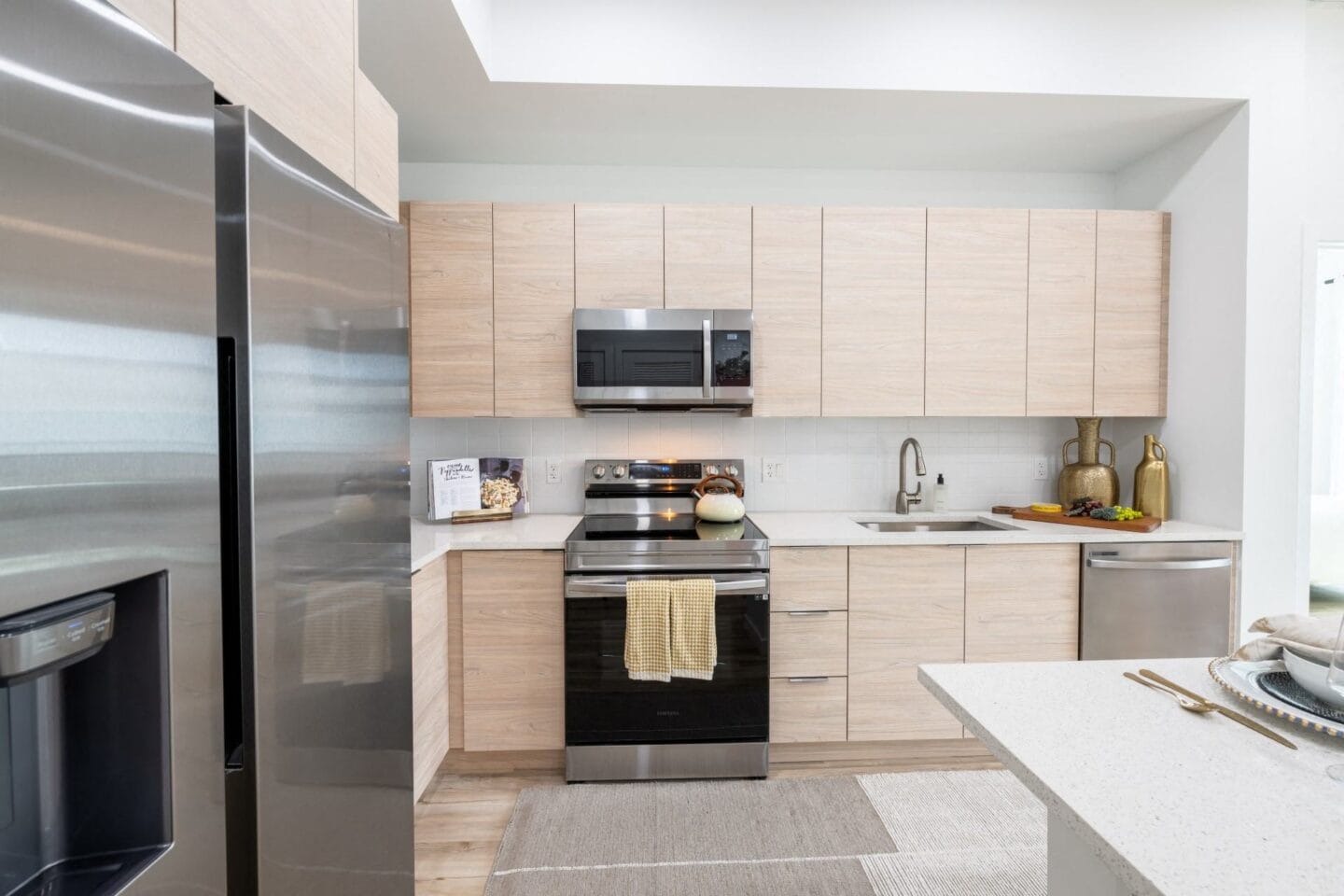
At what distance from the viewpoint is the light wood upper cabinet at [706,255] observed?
281cm

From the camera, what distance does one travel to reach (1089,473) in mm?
3068

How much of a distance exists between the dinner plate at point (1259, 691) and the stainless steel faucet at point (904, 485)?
2068 mm

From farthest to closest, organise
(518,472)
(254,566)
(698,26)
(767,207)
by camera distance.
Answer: (518,472) → (767,207) → (698,26) → (254,566)

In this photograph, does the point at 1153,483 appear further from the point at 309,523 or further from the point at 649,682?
the point at 309,523

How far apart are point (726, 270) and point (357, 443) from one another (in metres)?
2.02

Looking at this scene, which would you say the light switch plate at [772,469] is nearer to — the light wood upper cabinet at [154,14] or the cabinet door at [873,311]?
the cabinet door at [873,311]

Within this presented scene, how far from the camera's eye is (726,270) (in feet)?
9.31

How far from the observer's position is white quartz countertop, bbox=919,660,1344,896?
60 cm

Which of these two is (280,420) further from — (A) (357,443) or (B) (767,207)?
(B) (767,207)

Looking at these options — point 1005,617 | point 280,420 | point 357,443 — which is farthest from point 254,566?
point 1005,617

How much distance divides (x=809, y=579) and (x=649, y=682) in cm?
72

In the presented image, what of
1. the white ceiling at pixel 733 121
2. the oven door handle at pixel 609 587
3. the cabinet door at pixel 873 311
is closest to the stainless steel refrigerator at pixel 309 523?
the oven door handle at pixel 609 587

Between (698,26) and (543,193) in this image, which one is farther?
(543,193)

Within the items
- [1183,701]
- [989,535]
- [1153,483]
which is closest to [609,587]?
[989,535]
